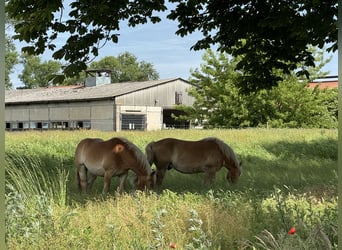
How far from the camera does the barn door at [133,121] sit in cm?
2653

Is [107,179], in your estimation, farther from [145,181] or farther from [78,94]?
[78,94]

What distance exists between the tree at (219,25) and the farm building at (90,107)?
47.0ft

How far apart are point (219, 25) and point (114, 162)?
456 cm

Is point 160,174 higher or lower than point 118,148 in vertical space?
lower

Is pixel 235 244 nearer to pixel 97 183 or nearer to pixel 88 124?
pixel 97 183

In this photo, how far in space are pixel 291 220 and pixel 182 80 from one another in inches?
1269

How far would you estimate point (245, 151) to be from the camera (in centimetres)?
1538

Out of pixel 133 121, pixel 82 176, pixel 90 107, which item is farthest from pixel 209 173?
pixel 133 121

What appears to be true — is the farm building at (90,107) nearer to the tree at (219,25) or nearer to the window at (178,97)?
the window at (178,97)

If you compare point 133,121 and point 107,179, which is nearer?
point 107,179

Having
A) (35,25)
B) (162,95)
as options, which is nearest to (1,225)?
(35,25)

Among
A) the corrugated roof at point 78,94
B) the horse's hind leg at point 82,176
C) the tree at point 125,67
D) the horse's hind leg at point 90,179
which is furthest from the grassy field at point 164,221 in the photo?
the tree at point 125,67

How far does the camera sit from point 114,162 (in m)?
7.23

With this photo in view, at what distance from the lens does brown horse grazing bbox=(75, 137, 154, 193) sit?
712 cm
